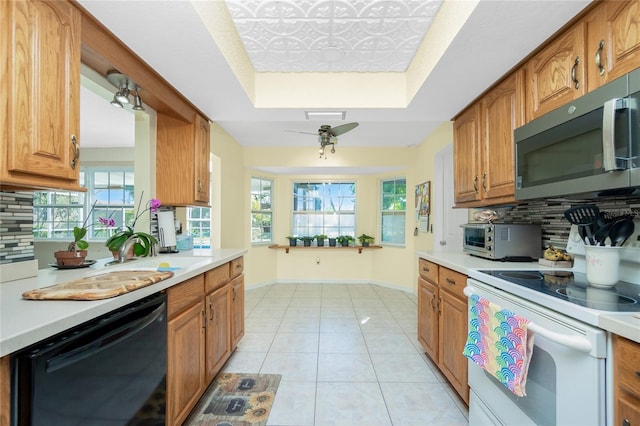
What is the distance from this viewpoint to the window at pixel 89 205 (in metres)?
4.60

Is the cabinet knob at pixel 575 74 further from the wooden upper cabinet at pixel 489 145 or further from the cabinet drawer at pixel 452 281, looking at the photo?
the cabinet drawer at pixel 452 281

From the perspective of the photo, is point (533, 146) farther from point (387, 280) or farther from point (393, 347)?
point (387, 280)

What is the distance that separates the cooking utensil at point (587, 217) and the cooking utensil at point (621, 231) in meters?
0.08

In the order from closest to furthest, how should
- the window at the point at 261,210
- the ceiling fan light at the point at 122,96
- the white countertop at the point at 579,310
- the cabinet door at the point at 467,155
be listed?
the white countertop at the point at 579,310
the ceiling fan light at the point at 122,96
the cabinet door at the point at 467,155
the window at the point at 261,210

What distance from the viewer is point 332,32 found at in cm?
196

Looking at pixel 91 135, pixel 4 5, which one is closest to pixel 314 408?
pixel 4 5

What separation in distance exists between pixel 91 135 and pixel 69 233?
1780 millimetres

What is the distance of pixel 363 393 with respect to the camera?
6.24ft

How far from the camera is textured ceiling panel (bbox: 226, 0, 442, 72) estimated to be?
1.74m

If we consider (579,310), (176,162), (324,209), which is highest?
(176,162)

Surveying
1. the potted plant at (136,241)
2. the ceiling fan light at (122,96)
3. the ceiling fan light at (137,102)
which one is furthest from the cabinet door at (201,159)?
the ceiling fan light at (122,96)

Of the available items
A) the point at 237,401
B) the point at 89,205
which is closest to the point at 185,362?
the point at 237,401

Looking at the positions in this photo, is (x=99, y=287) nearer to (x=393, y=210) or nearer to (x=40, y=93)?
(x=40, y=93)

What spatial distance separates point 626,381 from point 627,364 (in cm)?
5
